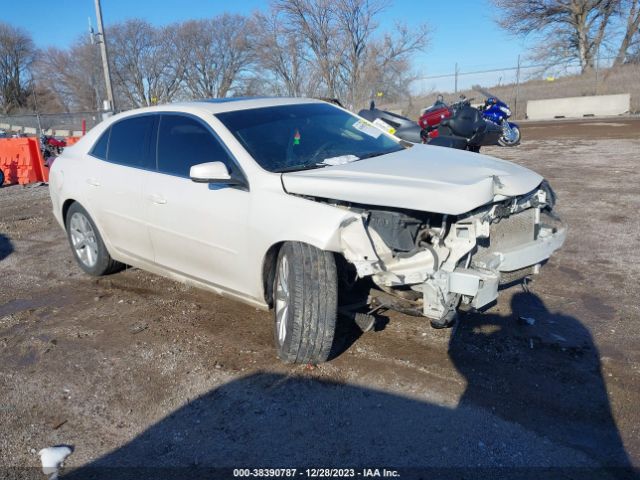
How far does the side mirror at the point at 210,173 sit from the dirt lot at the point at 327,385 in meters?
1.22

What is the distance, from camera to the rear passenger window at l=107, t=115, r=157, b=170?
14.6ft

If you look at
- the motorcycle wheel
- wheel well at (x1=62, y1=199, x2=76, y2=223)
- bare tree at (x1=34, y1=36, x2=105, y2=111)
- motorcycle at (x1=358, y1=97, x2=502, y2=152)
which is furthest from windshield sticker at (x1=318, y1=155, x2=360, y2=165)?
bare tree at (x1=34, y1=36, x2=105, y2=111)

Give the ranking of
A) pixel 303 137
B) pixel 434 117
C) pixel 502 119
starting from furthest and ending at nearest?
1. pixel 502 119
2. pixel 434 117
3. pixel 303 137

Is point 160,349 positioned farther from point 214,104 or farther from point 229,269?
point 214,104

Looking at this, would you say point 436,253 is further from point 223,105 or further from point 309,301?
point 223,105

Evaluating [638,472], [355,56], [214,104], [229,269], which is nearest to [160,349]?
[229,269]

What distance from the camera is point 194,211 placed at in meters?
3.93

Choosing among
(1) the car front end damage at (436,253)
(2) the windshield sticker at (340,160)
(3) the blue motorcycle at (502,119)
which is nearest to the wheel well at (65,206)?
(2) the windshield sticker at (340,160)

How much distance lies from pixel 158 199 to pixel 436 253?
2.21 meters

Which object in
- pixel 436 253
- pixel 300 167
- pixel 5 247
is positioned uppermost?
pixel 300 167

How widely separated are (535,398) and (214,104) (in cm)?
318

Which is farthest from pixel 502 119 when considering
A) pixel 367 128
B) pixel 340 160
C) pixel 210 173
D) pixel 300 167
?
pixel 210 173

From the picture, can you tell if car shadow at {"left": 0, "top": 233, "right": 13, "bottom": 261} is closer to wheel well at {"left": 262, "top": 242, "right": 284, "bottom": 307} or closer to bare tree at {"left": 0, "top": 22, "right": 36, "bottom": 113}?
wheel well at {"left": 262, "top": 242, "right": 284, "bottom": 307}

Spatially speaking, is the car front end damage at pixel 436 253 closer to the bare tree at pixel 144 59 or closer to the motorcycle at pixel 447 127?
the motorcycle at pixel 447 127
